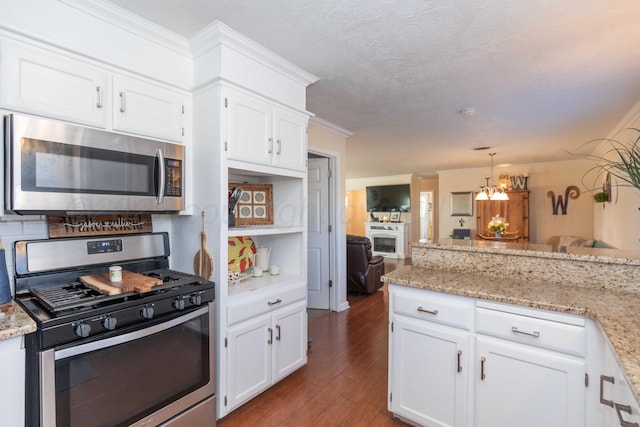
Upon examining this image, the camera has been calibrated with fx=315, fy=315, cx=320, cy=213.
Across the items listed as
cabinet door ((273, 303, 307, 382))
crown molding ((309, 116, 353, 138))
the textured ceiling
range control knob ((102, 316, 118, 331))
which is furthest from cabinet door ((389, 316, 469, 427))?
crown molding ((309, 116, 353, 138))

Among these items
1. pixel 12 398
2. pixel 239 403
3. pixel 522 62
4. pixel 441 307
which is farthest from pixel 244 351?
pixel 522 62

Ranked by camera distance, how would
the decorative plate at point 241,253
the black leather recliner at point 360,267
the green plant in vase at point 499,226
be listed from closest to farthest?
the decorative plate at point 241,253, the black leather recliner at point 360,267, the green plant in vase at point 499,226

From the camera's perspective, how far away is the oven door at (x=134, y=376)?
4.07 feet

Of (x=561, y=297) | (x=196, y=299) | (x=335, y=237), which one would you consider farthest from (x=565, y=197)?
(x=196, y=299)

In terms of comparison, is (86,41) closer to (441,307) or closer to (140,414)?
(140,414)

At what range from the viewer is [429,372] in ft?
5.75

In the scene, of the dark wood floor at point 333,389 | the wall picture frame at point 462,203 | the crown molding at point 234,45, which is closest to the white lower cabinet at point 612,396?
the dark wood floor at point 333,389

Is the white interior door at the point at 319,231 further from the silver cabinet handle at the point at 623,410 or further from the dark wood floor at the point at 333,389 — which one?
the silver cabinet handle at the point at 623,410

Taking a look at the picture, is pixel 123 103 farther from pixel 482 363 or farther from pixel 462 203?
pixel 462 203

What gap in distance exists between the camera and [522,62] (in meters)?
2.18

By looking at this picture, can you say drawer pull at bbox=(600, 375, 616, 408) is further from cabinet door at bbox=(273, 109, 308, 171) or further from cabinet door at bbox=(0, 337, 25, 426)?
cabinet door at bbox=(0, 337, 25, 426)

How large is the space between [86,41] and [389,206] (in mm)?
7748

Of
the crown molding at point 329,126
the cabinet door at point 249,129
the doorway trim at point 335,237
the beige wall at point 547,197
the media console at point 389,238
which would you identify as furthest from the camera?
the media console at point 389,238

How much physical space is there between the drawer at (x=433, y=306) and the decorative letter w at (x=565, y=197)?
20.8ft
